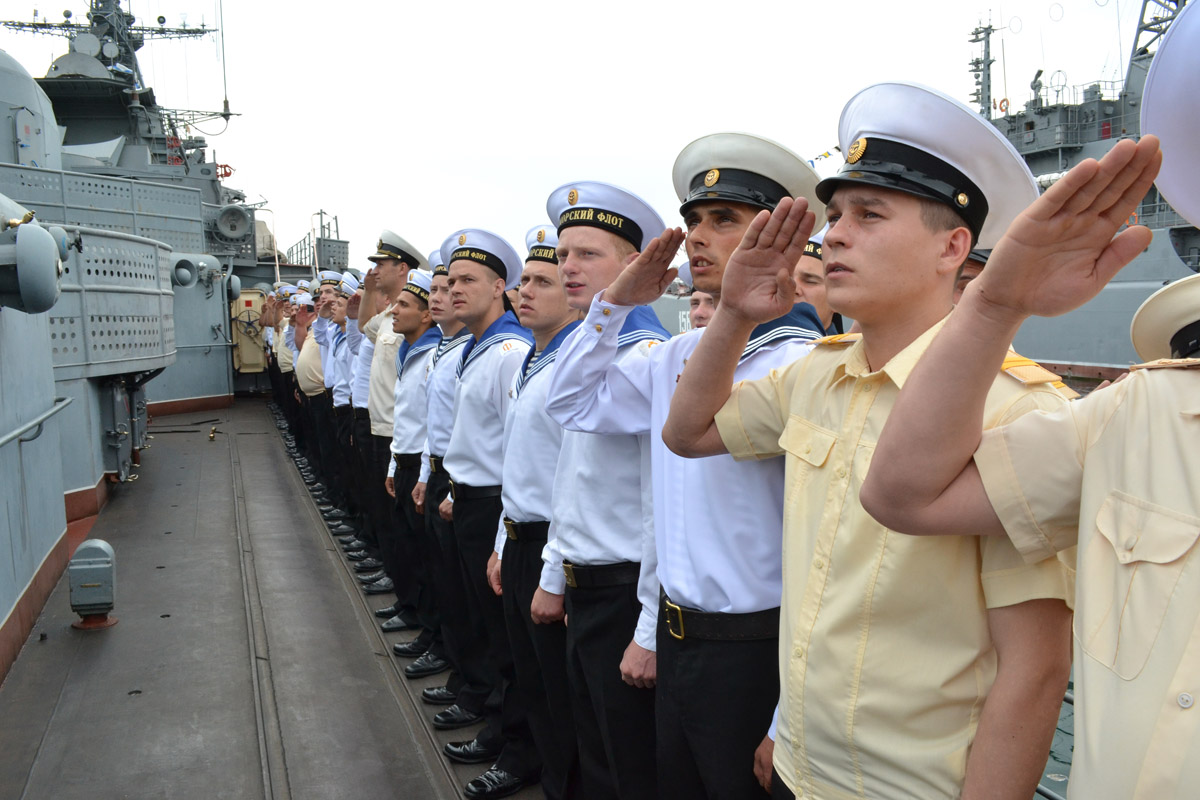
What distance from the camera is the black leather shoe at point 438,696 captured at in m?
4.40

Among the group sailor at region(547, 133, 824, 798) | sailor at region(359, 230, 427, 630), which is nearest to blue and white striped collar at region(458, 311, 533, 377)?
sailor at region(547, 133, 824, 798)

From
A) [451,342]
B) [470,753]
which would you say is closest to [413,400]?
[451,342]

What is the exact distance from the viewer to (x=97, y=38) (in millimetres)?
21766

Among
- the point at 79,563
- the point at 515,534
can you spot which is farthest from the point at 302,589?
the point at 515,534

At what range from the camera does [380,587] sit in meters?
6.32

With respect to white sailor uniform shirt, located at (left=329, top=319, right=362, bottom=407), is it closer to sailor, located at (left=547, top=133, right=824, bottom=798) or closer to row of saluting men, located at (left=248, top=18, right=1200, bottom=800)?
row of saluting men, located at (left=248, top=18, right=1200, bottom=800)

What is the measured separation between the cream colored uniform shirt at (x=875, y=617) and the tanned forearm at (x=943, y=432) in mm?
114

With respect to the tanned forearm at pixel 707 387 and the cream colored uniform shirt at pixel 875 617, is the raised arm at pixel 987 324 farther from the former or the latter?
the tanned forearm at pixel 707 387

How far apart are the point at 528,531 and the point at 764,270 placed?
5.89ft

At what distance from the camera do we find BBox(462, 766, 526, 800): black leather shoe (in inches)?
137

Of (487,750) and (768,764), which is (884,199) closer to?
(768,764)

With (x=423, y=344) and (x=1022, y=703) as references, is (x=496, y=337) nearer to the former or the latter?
(x=423, y=344)

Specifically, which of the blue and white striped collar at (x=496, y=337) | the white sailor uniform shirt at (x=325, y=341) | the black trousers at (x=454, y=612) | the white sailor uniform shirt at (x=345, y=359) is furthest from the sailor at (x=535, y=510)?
the white sailor uniform shirt at (x=325, y=341)

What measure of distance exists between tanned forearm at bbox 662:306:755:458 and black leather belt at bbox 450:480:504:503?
2131 mm
